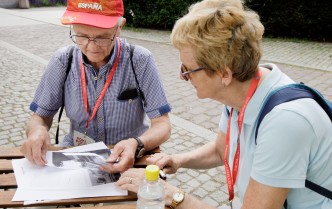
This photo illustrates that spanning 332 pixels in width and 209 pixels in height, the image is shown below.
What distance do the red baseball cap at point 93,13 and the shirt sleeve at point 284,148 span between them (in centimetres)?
119

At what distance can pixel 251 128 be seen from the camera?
5.13ft

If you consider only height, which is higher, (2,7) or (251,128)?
(251,128)

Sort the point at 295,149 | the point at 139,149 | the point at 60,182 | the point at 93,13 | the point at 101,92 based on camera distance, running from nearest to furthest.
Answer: the point at 295,149, the point at 60,182, the point at 139,149, the point at 93,13, the point at 101,92

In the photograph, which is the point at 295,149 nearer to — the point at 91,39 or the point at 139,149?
the point at 139,149

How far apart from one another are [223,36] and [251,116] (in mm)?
376

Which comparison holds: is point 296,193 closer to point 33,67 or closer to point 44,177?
point 44,177

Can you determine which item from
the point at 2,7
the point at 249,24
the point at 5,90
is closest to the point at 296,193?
the point at 249,24

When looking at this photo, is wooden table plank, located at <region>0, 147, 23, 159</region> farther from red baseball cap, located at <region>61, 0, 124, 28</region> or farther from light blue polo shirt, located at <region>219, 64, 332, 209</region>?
light blue polo shirt, located at <region>219, 64, 332, 209</region>

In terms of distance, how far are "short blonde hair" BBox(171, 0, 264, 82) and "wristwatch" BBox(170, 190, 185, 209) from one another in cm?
59

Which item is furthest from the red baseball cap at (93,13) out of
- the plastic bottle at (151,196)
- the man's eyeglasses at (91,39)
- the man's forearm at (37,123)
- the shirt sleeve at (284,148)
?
the shirt sleeve at (284,148)

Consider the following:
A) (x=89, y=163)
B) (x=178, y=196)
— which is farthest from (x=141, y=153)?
(x=178, y=196)

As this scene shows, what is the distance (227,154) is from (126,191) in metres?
0.56

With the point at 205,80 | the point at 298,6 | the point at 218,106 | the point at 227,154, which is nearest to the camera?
the point at 205,80

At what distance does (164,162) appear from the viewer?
193 cm
